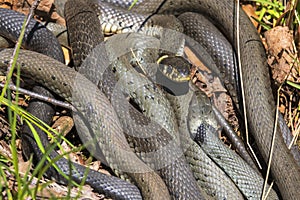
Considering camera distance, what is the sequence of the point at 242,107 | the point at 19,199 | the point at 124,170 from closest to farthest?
the point at 19,199, the point at 124,170, the point at 242,107

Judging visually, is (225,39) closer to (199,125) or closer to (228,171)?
(199,125)

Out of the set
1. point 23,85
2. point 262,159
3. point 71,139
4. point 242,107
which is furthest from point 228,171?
point 23,85

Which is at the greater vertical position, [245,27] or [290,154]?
[245,27]

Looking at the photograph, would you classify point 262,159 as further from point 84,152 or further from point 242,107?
point 84,152

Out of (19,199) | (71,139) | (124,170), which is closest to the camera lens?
(19,199)

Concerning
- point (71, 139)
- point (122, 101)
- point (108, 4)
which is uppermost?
point (108, 4)

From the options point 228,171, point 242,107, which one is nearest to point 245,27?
point 242,107

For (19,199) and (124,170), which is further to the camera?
(124,170)
